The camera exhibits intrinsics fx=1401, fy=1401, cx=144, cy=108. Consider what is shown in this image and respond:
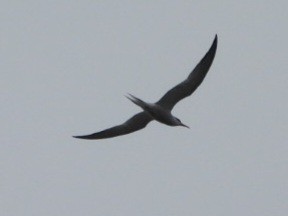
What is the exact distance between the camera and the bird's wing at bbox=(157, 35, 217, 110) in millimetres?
38562

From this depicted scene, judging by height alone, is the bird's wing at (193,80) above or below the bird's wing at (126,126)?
above

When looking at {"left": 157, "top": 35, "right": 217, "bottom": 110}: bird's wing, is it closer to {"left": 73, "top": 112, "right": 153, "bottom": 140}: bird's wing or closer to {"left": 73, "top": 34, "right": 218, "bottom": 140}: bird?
{"left": 73, "top": 34, "right": 218, "bottom": 140}: bird

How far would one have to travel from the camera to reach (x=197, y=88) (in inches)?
1524

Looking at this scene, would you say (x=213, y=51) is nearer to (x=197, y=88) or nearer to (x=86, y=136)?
(x=197, y=88)

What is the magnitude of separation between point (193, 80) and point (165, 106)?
1.10 metres

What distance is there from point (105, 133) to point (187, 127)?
232 cm

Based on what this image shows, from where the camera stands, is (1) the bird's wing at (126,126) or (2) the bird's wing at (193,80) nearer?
(2) the bird's wing at (193,80)

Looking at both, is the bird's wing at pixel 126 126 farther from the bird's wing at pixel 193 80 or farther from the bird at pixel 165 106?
the bird's wing at pixel 193 80

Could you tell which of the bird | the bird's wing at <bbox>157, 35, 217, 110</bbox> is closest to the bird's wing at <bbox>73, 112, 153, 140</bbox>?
the bird

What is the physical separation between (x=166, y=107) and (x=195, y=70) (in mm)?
1337

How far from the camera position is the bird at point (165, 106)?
1517 inches

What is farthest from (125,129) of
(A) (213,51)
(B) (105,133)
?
(A) (213,51)

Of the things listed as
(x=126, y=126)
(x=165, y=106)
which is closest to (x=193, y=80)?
(x=165, y=106)

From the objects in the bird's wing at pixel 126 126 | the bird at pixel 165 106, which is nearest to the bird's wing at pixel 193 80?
the bird at pixel 165 106
